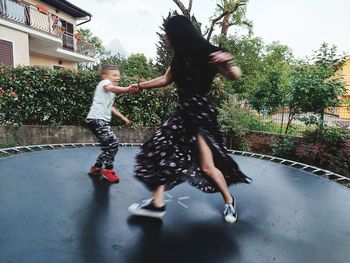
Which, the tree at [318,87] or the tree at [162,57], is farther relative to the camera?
the tree at [162,57]

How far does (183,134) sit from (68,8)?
14059 mm

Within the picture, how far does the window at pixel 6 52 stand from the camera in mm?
8906

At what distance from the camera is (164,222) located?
5.43ft

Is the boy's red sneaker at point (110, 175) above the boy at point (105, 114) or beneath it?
beneath

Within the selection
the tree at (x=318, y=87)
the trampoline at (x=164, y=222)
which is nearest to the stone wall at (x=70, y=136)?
the tree at (x=318, y=87)

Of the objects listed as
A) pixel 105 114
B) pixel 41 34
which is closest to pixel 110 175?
pixel 105 114

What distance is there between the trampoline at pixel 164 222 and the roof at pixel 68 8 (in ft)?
40.1

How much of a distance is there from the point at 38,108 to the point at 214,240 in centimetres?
427

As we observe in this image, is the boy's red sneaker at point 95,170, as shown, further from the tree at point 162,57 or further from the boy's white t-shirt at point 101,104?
the tree at point 162,57

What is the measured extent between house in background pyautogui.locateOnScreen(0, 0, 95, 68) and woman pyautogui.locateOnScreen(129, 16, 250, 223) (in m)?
9.03

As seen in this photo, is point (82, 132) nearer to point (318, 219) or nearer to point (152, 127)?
point (152, 127)

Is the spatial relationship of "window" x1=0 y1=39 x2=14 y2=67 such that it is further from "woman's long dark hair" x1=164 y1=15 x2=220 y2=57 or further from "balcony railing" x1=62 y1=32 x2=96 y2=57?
"woman's long dark hair" x1=164 y1=15 x2=220 y2=57

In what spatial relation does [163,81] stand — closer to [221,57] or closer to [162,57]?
[221,57]

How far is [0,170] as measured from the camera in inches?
98.3
